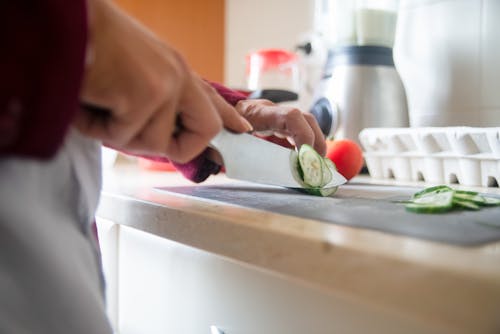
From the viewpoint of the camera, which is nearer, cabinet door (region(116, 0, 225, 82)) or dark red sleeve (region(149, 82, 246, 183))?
dark red sleeve (region(149, 82, 246, 183))

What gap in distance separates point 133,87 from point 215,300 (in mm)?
250

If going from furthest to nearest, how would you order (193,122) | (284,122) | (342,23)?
(342,23) < (284,122) < (193,122)

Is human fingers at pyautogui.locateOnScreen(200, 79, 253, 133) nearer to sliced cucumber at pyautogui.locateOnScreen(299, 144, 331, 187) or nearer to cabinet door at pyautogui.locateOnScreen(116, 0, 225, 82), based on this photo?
sliced cucumber at pyautogui.locateOnScreen(299, 144, 331, 187)

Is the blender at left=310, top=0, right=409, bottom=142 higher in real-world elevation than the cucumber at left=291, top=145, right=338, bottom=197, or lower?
higher

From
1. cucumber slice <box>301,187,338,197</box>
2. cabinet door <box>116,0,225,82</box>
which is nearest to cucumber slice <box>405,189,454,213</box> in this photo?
cucumber slice <box>301,187,338,197</box>

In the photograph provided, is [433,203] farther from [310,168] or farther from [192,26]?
[192,26]

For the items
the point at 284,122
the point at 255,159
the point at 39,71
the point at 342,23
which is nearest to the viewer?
the point at 39,71

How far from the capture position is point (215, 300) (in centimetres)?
46

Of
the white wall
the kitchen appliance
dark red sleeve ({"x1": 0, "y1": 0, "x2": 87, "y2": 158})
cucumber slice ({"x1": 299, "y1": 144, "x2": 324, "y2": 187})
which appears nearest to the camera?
dark red sleeve ({"x1": 0, "y1": 0, "x2": 87, "y2": 158})

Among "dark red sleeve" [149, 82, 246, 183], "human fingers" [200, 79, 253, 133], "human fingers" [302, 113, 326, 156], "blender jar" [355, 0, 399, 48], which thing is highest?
"blender jar" [355, 0, 399, 48]

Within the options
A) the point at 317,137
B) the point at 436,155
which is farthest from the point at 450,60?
the point at 317,137

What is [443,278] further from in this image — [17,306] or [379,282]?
[17,306]

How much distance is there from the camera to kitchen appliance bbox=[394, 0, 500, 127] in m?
0.89

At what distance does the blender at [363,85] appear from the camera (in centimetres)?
90
